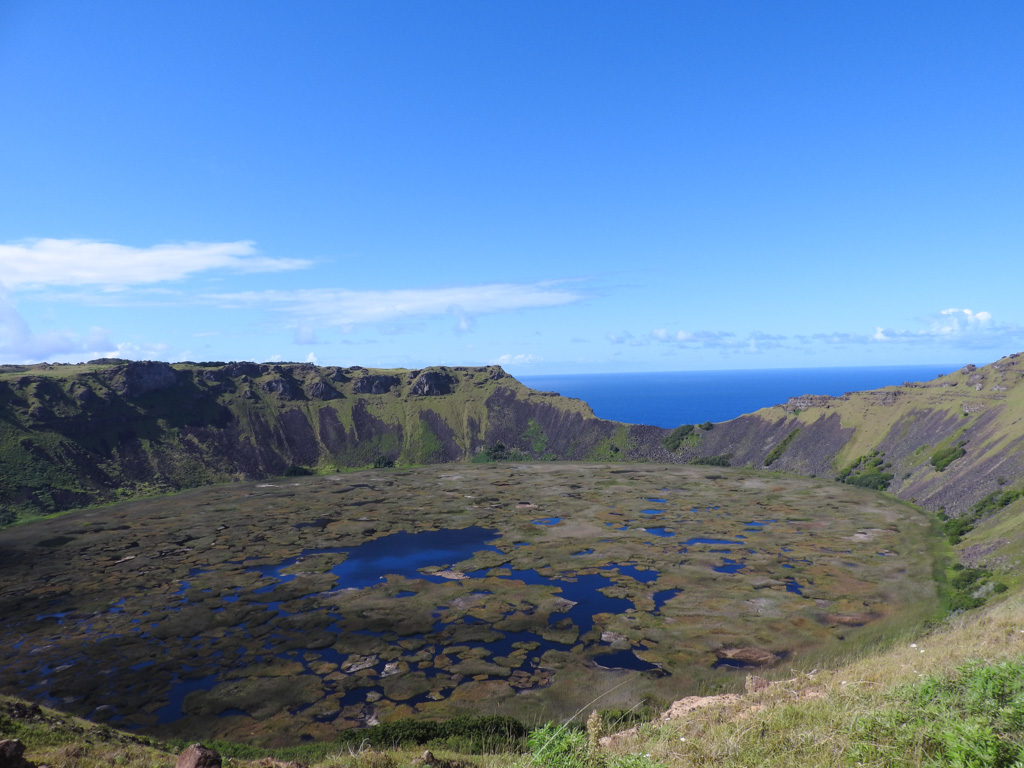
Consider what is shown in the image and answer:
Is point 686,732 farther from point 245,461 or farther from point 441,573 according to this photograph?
point 245,461

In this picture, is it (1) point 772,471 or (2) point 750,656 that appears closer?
(2) point 750,656

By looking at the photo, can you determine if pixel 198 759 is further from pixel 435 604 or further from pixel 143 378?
pixel 143 378

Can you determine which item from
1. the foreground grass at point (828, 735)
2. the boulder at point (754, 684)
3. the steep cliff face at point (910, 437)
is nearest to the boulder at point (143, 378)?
the foreground grass at point (828, 735)

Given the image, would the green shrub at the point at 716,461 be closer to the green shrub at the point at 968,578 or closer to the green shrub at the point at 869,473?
the green shrub at the point at 869,473

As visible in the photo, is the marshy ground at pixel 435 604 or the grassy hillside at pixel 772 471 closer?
the grassy hillside at pixel 772 471

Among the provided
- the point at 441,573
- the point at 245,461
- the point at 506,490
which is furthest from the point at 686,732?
the point at 245,461

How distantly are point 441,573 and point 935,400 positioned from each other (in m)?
146

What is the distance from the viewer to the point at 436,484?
14362 cm

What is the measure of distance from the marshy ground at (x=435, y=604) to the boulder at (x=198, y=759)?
2201 centimetres

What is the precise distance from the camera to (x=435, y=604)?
6231 cm

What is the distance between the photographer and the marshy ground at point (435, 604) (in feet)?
143

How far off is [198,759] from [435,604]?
1767 inches

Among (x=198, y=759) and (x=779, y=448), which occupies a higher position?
(x=198, y=759)

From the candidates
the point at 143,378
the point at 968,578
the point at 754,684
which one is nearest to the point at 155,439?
the point at 143,378
